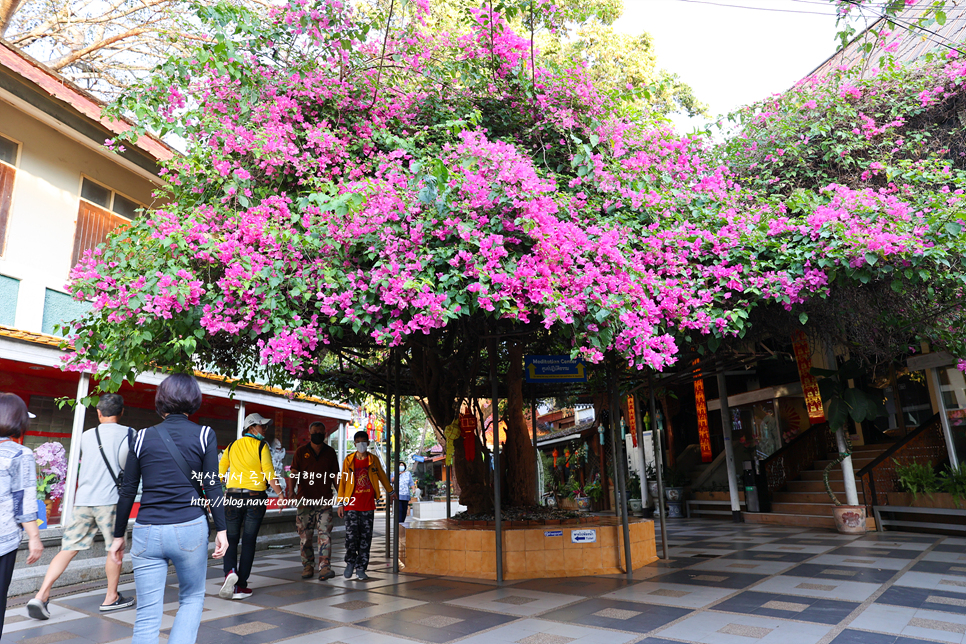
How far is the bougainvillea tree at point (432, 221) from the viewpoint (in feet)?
16.2

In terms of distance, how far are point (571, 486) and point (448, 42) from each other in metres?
12.9

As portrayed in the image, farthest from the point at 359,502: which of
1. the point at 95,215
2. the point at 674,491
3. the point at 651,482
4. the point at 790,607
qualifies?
the point at 651,482

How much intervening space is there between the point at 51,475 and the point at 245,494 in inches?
141

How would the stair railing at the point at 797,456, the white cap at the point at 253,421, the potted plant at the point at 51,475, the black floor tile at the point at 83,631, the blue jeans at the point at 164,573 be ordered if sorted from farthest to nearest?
the stair railing at the point at 797,456, the potted plant at the point at 51,475, the white cap at the point at 253,421, the black floor tile at the point at 83,631, the blue jeans at the point at 164,573

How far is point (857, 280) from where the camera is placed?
584 cm

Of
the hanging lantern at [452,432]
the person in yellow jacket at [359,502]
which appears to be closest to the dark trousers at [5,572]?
the person in yellow jacket at [359,502]

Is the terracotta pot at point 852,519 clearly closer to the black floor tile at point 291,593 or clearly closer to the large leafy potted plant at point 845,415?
the large leafy potted plant at point 845,415

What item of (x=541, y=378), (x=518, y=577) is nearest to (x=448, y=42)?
(x=541, y=378)

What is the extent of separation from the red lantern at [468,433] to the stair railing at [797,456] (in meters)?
7.72

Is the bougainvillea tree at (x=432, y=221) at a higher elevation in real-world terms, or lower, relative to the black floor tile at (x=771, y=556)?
higher

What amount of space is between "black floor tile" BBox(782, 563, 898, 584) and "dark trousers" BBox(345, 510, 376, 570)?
455cm

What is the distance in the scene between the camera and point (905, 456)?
1042 centimetres

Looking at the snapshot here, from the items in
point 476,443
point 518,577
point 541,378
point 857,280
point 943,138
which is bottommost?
point 518,577

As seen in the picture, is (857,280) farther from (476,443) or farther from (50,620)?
(50,620)
